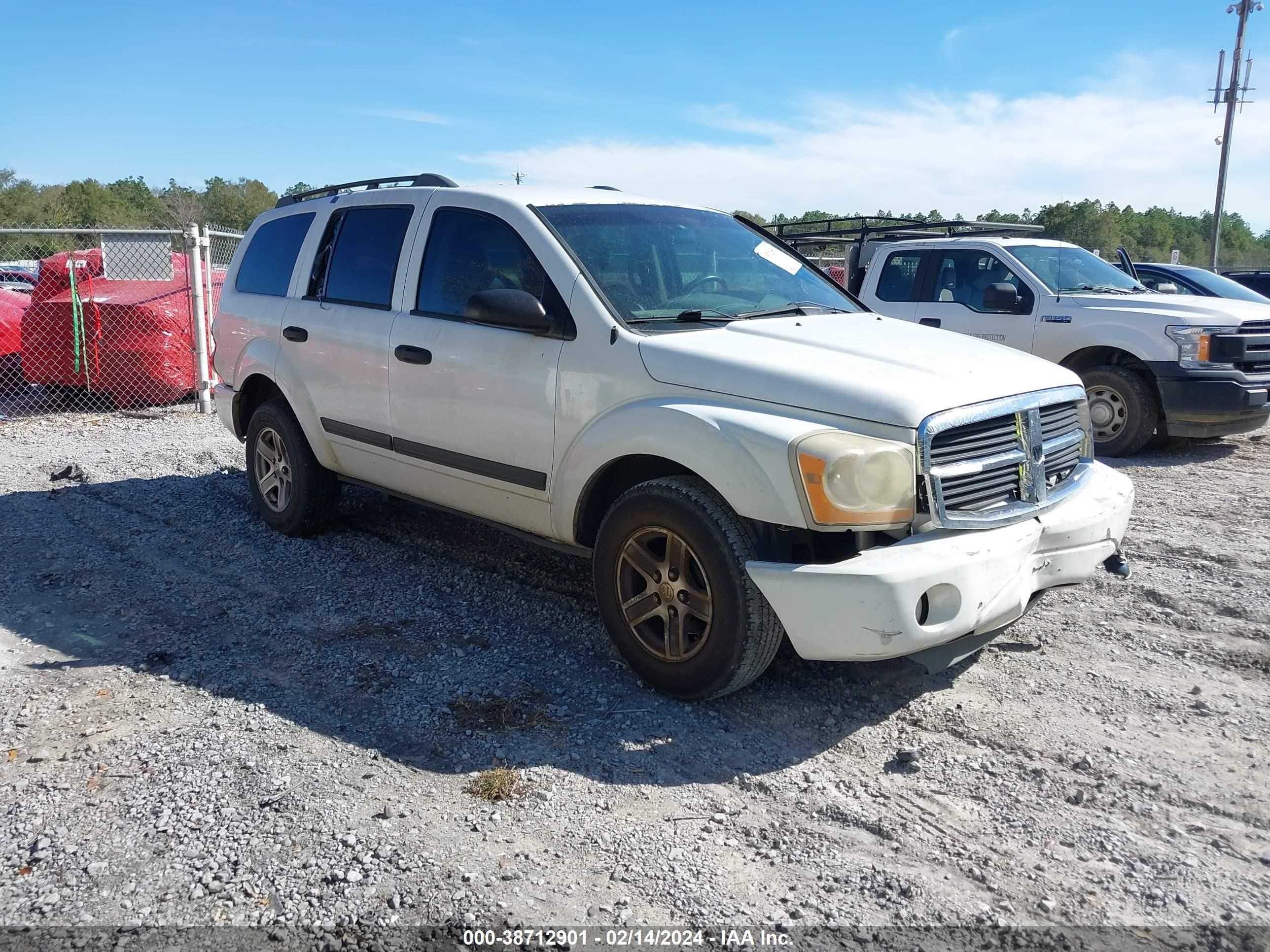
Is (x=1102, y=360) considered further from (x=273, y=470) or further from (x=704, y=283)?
(x=273, y=470)

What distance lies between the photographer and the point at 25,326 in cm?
1117

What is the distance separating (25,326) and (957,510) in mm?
11017

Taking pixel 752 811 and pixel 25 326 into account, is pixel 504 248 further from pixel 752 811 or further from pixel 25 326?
pixel 25 326

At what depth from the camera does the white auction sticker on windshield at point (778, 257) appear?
513 centimetres

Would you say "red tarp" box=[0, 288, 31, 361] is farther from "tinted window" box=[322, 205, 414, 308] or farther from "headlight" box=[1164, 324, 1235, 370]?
"headlight" box=[1164, 324, 1235, 370]

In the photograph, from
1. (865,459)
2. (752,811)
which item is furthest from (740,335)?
(752,811)

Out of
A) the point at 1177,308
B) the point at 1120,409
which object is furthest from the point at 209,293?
the point at 1177,308

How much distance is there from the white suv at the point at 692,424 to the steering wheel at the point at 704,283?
0.01m

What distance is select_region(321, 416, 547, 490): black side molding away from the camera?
4559mm

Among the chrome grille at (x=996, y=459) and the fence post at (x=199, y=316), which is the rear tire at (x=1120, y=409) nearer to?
the chrome grille at (x=996, y=459)

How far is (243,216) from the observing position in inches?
2421

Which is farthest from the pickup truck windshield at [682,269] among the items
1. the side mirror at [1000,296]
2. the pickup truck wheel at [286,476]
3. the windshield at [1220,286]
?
the windshield at [1220,286]

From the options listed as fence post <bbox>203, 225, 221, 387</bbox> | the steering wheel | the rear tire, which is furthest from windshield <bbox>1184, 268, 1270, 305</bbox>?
fence post <bbox>203, 225, 221, 387</bbox>

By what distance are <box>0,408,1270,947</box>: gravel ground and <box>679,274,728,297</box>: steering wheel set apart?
1.63 m
